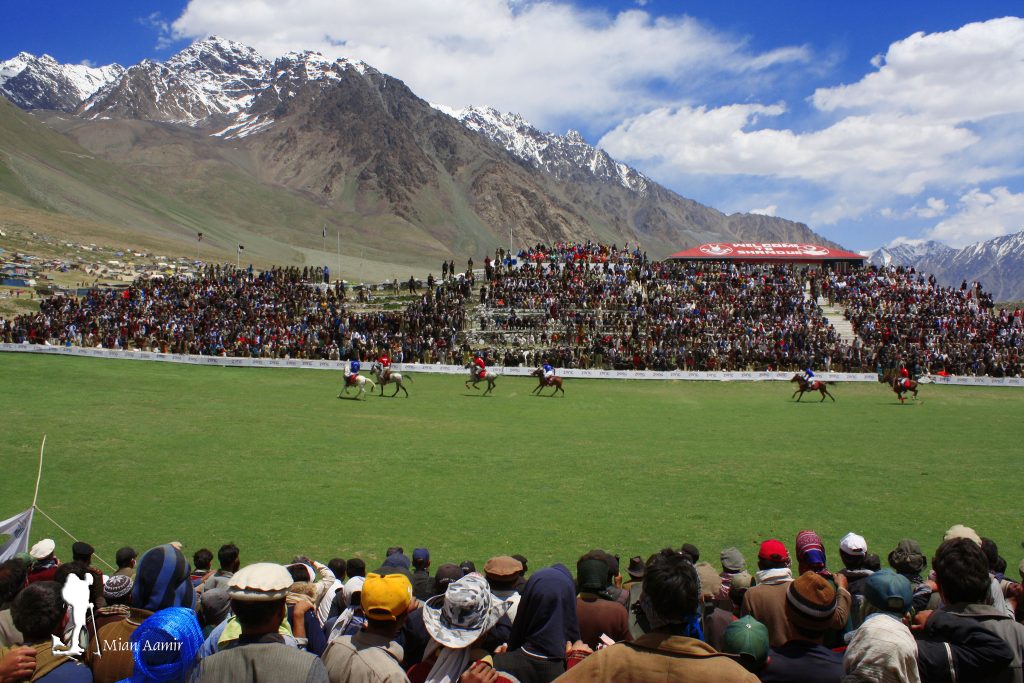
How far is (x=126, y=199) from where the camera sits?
13675 cm

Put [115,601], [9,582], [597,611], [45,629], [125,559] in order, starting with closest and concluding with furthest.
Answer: [45,629], [597,611], [115,601], [9,582], [125,559]

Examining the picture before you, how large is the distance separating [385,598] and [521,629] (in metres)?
1.09

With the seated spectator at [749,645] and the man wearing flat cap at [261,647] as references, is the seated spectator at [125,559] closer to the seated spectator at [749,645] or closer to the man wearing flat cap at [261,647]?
Result: the man wearing flat cap at [261,647]

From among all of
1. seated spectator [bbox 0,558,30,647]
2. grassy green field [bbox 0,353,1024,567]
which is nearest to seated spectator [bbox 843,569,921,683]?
seated spectator [bbox 0,558,30,647]

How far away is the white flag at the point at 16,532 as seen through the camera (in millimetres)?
8836

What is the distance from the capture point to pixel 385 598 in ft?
13.9

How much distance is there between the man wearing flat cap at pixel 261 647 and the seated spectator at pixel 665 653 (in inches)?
51.9

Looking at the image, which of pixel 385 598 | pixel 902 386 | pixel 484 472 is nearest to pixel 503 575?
pixel 385 598

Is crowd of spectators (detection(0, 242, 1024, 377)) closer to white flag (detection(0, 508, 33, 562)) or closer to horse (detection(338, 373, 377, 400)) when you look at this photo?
horse (detection(338, 373, 377, 400))

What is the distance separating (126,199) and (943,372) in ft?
453

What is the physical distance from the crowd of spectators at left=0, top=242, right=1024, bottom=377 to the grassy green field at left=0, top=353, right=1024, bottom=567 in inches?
537

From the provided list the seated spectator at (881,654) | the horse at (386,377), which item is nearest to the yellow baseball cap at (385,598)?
the seated spectator at (881,654)

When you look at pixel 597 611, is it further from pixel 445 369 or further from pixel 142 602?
pixel 445 369

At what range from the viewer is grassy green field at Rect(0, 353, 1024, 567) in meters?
11.5
